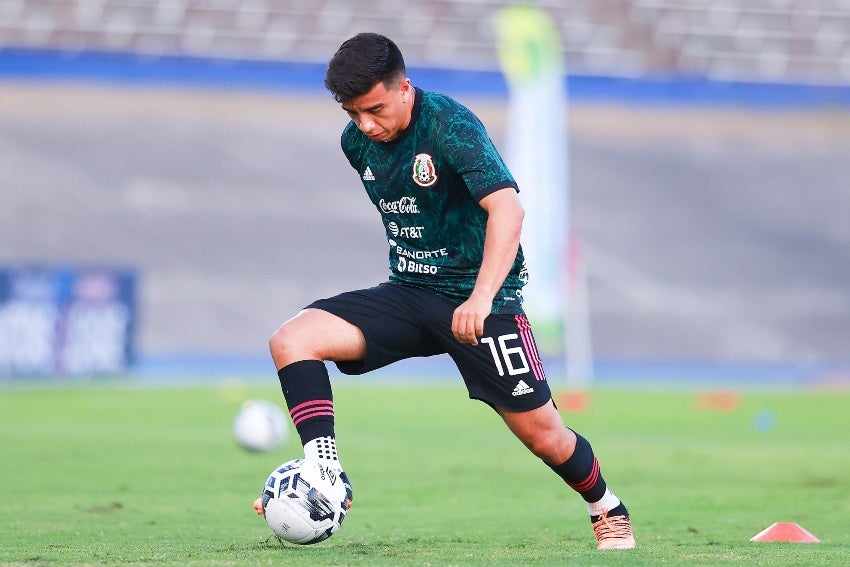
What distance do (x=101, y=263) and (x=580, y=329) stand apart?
28.6ft

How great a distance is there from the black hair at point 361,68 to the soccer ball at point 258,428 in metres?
5.89

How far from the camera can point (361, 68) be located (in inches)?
208

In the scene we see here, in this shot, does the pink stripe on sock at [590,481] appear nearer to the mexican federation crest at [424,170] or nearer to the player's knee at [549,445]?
the player's knee at [549,445]

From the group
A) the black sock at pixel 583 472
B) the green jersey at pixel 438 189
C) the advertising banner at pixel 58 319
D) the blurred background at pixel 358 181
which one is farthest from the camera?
the blurred background at pixel 358 181

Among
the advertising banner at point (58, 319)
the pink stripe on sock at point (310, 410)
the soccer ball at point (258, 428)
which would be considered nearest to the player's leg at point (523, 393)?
the pink stripe on sock at point (310, 410)

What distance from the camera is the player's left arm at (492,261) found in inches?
209

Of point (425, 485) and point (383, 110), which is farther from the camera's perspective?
point (425, 485)

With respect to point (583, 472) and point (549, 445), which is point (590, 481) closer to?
point (583, 472)

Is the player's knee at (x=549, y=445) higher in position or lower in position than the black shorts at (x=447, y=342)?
lower

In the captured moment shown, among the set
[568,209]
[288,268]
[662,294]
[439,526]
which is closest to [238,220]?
[288,268]

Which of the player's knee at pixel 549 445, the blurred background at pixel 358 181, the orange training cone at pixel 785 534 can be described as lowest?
the orange training cone at pixel 785 534

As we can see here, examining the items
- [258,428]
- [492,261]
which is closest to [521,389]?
[492,261]

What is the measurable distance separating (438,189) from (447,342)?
0.63 meters

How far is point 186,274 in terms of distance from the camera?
25.9 metres
